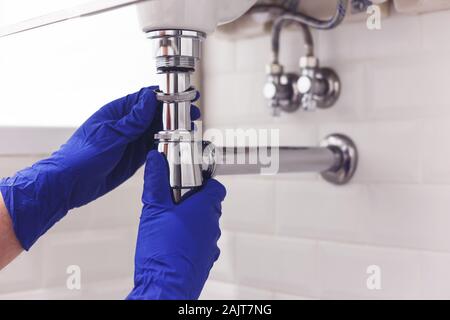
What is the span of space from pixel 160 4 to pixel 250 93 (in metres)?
0.40

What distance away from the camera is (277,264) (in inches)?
38.5

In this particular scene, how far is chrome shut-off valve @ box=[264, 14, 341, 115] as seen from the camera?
0.87 metres

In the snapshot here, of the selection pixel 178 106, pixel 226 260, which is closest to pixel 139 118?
pixel 178 106

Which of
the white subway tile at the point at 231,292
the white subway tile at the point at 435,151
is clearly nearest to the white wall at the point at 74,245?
the white subway tile at the point at 231,292

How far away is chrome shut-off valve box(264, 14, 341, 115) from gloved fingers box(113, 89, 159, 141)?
25cm

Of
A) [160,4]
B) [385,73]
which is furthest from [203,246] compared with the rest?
[385,73]

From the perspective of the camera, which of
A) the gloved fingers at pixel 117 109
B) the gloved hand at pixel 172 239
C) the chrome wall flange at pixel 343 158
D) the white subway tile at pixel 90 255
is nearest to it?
the gloved hand at pixel 172 239

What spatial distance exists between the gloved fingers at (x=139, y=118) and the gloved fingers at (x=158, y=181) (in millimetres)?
56

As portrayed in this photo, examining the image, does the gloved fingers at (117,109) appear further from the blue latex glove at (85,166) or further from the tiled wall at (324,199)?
the tiled wall at (324,199)

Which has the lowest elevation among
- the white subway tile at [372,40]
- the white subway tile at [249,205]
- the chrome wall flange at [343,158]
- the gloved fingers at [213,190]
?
the white subway tile at [249,205]

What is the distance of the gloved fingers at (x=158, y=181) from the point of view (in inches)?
26.1

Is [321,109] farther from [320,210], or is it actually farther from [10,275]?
[10,275]

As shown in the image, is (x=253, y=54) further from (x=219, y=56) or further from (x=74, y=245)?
(x=74, y=245)
